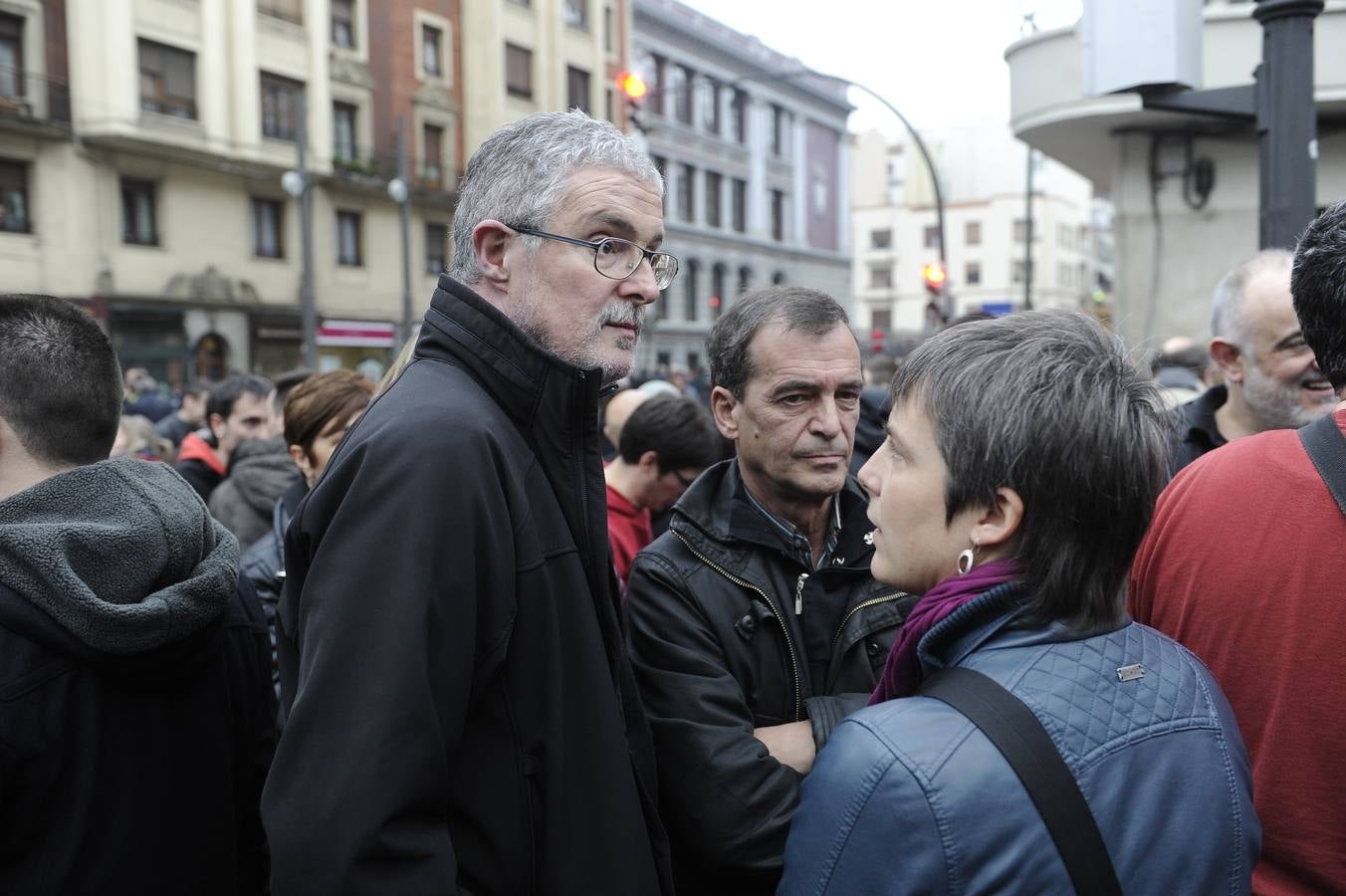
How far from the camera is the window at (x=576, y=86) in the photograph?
34.1 metres

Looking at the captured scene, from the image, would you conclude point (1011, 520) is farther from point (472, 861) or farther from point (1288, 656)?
point (472, 861)

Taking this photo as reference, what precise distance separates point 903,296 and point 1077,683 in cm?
7429

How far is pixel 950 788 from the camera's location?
1405 mm

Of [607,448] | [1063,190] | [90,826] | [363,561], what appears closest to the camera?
[363,561]

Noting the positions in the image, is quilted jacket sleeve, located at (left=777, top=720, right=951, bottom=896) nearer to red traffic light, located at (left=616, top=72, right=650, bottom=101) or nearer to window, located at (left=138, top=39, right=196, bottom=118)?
red traffic light, located at (left=616, top=72, right=650, bottom=101)

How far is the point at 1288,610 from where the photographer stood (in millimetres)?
1791

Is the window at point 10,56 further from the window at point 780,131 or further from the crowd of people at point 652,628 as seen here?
the window at point 780,131

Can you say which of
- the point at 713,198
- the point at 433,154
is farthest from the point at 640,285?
the point at 713,198

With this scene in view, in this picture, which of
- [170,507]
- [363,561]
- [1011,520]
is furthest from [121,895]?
[1011,520]

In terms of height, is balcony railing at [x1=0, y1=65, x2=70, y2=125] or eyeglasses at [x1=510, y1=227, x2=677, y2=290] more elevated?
balcony railing at [x1=0, y1=65, x2=70, y2=125]

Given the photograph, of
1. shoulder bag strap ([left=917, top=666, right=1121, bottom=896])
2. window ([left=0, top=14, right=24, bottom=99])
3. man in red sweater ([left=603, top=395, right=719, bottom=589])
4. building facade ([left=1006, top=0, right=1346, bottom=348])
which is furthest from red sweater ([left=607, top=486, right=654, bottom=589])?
window ([left=0, top=14, right=24, bottom=99])

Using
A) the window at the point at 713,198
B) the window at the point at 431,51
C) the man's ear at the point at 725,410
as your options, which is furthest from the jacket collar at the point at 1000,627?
the window at the point at 713,198

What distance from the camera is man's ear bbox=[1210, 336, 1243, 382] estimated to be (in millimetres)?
3568

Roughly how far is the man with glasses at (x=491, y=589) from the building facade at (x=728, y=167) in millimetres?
30652
